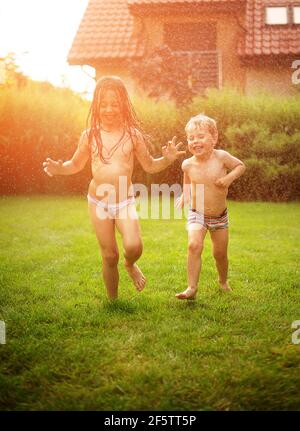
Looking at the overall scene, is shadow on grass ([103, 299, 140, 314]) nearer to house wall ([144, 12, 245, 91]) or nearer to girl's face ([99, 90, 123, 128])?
girl's face ([99, 90, 123, 128])

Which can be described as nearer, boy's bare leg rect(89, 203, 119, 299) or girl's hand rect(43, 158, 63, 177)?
boy's bare leg rect(89, 203, 119, 299)

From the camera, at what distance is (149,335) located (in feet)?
10.1

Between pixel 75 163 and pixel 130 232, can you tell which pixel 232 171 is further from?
pixel 75 163

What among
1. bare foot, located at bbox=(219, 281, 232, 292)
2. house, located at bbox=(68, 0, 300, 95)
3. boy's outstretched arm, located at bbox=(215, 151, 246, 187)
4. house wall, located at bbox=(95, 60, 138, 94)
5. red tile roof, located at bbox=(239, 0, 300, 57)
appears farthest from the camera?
house wall, located at bbox=(95, 60, 138, 94)

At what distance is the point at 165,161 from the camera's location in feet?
11.9

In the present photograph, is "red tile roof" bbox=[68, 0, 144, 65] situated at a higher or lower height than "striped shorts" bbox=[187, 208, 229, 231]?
higher

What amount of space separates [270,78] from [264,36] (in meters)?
1.37

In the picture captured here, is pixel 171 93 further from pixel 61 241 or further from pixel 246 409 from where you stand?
pixel 246 409

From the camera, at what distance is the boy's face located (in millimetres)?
3773

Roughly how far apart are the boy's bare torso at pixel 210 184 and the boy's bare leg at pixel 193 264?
0.24 metres

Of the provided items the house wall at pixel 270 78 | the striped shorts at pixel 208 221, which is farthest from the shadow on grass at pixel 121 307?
the house wall at pixel 270 78

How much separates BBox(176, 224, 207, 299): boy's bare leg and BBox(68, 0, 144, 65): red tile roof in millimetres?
12982

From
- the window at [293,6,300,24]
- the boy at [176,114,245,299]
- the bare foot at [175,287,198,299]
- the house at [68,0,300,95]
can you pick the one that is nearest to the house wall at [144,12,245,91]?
the house at [68,0,300,95]

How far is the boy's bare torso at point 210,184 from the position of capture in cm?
386
